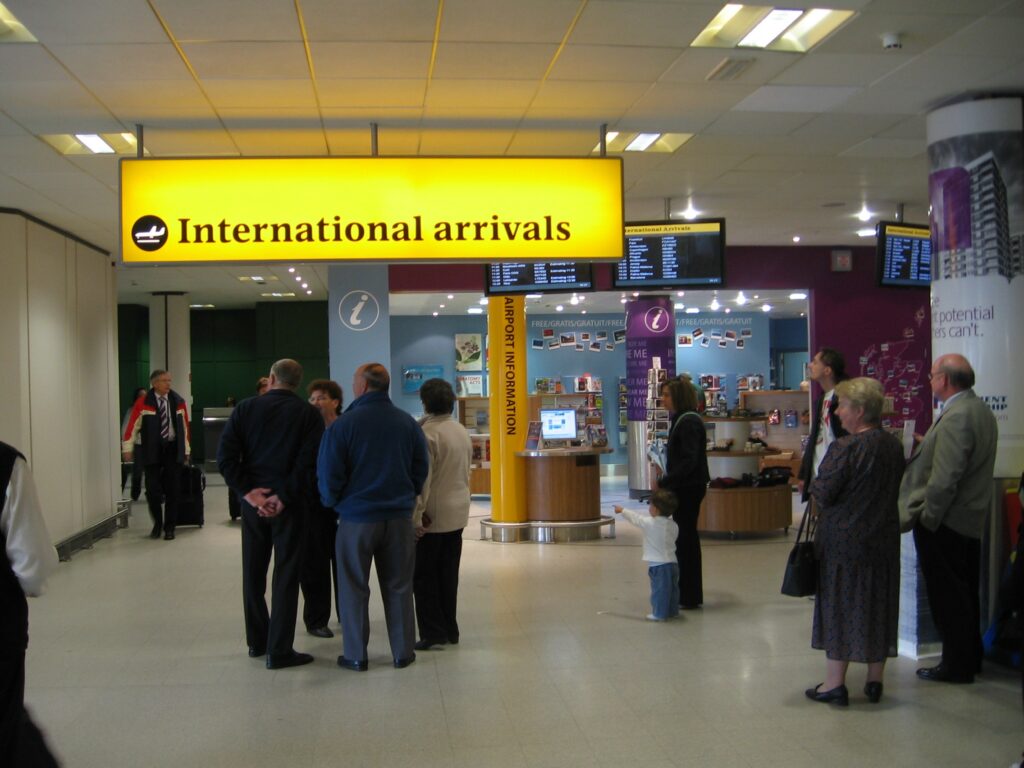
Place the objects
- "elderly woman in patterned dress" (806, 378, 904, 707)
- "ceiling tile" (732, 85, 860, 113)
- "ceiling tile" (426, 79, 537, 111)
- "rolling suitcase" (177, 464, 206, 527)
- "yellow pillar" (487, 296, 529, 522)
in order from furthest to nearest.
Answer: "rolling suitcase" (177, 464, 206, 527) → "yellow pillar" (487, 296, 529, 522) → "ceiling tile" (732, 85, 860, 113) → "ceiling tile" (426, 79, 537, 111) → "elderly woman in patterned dress" (806, 378, 904, 707)

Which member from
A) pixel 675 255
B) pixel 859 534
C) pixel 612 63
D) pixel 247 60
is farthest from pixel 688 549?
pixel 247 60

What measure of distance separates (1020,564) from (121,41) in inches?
174

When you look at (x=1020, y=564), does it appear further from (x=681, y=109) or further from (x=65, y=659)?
(x=65, y=659)

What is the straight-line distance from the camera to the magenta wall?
37.4 ft

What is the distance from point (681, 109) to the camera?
5.73 metres

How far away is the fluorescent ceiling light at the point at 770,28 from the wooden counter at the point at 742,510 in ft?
17.7

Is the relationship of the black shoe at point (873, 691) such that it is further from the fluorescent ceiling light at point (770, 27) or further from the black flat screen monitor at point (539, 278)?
the black flat screen monitor at point (539, 278)

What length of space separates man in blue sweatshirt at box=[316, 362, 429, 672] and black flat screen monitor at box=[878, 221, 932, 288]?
16.2ft

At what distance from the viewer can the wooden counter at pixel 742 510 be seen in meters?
9.24

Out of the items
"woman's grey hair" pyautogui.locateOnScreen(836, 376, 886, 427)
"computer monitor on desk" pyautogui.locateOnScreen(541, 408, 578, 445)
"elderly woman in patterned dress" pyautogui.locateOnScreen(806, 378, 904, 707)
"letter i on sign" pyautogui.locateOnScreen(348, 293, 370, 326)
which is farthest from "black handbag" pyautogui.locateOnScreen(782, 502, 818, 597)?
"letter i on sign" pyautogui.locateOnScreen(348, 293, 370, 326)

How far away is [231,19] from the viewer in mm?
4188

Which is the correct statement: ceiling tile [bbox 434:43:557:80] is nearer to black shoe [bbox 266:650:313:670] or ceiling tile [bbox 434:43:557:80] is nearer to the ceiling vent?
the ceiling vent

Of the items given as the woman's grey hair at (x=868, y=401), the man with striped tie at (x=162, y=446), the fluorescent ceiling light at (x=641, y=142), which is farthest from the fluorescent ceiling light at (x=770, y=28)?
the man with striped tie at (x=162, y=446)

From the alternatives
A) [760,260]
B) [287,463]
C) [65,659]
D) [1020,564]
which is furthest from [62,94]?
[760,260]
